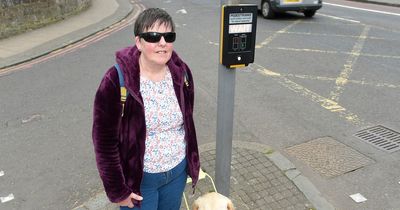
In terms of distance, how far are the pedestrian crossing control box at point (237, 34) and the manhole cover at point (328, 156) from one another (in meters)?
2.05

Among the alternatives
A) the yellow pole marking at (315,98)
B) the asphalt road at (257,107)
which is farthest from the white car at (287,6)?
the yellow pole marking at (315,98)

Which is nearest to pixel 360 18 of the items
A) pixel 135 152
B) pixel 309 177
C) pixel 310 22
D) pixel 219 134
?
pixel 310 22

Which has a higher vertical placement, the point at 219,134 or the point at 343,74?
the point at 219,134

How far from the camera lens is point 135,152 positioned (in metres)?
2.18

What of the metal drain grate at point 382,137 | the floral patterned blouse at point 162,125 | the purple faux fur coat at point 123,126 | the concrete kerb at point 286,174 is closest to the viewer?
the purple faux fur coat at point 123,126

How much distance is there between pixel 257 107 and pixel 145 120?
403cm

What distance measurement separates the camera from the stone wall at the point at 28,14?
38.1ft

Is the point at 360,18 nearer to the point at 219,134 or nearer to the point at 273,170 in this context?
the point at 273,170

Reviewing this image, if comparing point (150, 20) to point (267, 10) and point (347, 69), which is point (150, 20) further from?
point (267, 10)

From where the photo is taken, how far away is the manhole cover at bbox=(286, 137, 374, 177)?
4309 millimetres

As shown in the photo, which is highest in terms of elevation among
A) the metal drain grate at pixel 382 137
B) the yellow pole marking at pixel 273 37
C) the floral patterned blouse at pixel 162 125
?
the floral patterned blouse at pixel 162 125

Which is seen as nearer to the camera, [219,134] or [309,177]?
[219,134]

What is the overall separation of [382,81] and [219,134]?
5.07m

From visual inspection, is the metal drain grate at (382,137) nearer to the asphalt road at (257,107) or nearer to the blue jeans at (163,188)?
the asphalt road at (257,107)
